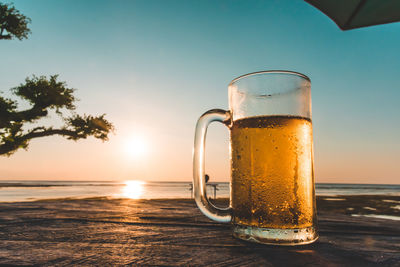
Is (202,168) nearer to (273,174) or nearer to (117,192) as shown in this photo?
(273,174)

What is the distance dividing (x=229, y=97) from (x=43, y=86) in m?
14.0

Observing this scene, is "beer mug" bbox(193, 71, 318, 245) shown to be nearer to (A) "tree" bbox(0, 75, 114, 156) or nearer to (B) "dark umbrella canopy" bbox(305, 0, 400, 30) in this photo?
(B) "dark umbrella canopy" bbox(305, 0, 400, 30)

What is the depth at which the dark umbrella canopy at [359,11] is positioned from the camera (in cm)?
187

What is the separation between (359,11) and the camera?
75.2 inches

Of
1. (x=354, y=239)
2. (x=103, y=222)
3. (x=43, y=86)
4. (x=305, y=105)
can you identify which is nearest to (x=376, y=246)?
(x=354, y=239)

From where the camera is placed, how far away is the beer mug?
0.70 meters

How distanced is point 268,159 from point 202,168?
22 centimetres

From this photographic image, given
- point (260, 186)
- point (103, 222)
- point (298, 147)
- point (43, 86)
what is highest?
point (43, 86)

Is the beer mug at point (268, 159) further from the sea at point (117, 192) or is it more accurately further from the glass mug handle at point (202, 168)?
the sea at point (117, 192)

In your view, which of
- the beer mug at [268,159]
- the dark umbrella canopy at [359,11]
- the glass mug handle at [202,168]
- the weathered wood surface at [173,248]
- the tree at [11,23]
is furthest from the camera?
the tree at [11,23]

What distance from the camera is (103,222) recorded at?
100 cm

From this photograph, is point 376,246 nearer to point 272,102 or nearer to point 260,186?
point 260,186

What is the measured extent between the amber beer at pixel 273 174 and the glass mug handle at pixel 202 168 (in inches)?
2.1

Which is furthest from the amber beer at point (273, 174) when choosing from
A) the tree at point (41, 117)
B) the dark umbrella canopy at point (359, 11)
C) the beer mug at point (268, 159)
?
the tree at point (41, 117)
